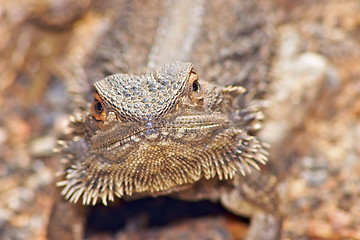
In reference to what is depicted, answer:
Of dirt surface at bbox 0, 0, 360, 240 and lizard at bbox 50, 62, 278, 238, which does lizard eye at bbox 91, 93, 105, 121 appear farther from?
dirt surface at bbox 0, 0, 360, 240

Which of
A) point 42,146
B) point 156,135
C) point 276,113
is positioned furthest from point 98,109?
point 276,113

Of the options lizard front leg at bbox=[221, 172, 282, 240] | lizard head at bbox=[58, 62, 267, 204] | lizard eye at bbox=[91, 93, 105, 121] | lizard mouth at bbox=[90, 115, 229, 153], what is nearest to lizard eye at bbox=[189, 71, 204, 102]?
lizard head at bbox=[58, 62, 267, 204]

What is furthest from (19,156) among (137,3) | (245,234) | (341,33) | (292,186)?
(341,33)

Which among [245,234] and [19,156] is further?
[19,156]

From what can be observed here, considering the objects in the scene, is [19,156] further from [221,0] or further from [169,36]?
[221,0]

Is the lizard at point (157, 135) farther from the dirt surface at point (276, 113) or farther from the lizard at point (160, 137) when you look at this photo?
the dirt surface at point (276, 113)

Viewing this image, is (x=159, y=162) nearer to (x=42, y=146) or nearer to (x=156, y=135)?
(x=156, y=135)

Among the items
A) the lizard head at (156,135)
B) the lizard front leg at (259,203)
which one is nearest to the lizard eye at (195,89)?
the lizard head at (156,135)
